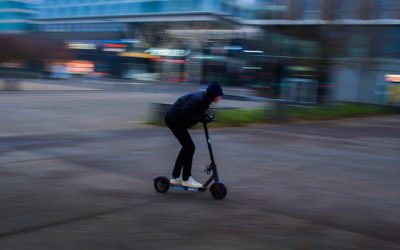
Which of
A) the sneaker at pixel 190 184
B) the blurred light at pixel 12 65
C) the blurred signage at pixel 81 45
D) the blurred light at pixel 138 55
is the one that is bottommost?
the sneaker at pixel 190 184

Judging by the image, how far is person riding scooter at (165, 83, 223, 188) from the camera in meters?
6.02

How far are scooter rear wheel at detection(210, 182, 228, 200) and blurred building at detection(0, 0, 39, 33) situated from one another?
70356mm

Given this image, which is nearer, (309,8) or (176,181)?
(176,181)

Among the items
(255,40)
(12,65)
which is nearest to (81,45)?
(12,65)

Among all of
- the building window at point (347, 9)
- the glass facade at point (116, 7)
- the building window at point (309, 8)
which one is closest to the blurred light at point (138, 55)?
the glass facade at point (116, 7)

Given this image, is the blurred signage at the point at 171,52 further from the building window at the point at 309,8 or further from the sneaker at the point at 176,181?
the sneaker at the point at 176,181

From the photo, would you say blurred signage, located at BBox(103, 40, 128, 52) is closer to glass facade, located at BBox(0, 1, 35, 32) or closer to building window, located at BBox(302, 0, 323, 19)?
glass facade, located at BBox(0, 1, 35, 32)

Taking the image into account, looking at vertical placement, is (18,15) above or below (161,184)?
above

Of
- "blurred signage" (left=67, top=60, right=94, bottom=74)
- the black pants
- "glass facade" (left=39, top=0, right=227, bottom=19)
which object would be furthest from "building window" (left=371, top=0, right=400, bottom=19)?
"blurred signage" (left=67, top=60, right=94, bottom=74)

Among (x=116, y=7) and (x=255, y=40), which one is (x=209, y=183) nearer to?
(x=255, y=40)

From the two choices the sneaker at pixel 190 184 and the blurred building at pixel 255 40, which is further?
the blurred building at pixel 255 40

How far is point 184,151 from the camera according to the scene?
20.7 ft

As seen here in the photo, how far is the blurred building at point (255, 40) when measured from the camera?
68.6 ft

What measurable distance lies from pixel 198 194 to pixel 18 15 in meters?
72.4
